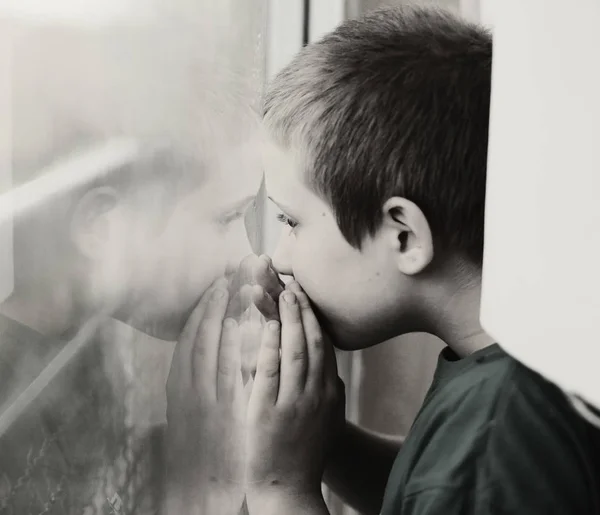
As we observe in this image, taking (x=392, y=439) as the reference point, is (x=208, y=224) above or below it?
above

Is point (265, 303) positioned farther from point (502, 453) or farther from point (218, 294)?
point (502, 453)

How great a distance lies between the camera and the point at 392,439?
0.63 metres

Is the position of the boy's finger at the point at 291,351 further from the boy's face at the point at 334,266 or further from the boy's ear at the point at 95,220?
the boy's ear at the point at 95,220

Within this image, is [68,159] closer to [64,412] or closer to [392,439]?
Result: [64,412]

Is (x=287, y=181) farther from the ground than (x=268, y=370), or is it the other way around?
(x=287, y=181)

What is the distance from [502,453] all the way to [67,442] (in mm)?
320

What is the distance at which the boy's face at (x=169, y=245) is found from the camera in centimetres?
56

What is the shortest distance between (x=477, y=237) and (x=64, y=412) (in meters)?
0.34

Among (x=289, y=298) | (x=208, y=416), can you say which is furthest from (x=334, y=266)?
(x=208, y=416)

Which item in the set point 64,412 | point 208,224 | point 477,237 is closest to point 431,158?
point 477,237

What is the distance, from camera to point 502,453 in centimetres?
47

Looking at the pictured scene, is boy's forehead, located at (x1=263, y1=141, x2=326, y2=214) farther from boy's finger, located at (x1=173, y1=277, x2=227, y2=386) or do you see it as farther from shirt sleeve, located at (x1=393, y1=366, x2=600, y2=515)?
shirt sleeve, located at (x1=393, y1=366, x2=600, y2=515)

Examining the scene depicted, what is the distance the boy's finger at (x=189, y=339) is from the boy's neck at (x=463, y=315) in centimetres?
19

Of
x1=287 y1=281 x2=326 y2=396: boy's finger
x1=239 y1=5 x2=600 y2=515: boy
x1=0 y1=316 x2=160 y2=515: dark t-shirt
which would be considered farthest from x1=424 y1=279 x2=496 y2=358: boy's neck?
x1=0 y1=316 x2=160 y2=515: dark t-shirt
